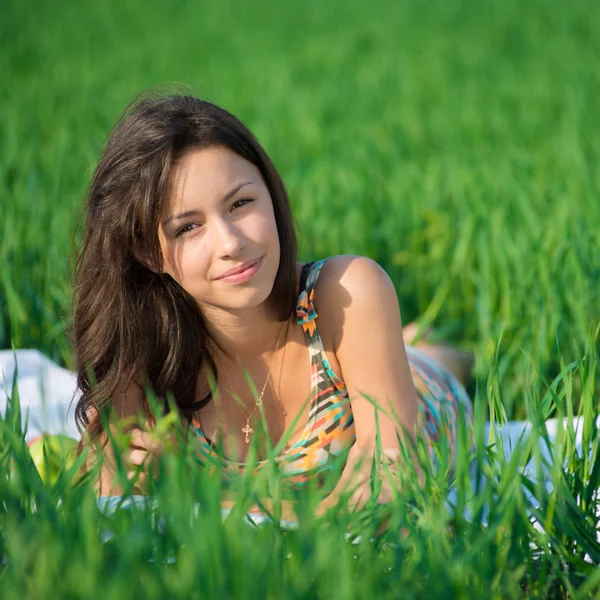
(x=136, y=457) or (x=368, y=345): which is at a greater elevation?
(x=368, y=345)

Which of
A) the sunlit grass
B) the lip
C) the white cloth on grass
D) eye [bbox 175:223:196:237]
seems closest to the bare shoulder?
the lip

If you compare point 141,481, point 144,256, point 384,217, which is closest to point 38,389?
point 141,481

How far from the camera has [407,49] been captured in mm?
8148

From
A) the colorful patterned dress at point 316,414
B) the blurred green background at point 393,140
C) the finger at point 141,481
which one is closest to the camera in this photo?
the finger at point 141,481

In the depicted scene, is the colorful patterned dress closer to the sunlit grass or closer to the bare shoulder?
the bare shoulder

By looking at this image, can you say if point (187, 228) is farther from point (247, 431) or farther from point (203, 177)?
point (247, 431)

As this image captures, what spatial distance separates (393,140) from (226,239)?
3506mm

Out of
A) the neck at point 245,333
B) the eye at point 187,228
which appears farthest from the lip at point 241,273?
the neck at point 245,333

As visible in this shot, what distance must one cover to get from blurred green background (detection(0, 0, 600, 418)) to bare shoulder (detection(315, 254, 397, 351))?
297mm

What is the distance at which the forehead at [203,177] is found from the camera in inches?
71.9

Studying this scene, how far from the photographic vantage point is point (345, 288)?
1996 mm

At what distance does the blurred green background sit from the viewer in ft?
9.48

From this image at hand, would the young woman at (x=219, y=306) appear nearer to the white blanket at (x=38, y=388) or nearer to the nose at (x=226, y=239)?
the nose at (x=226, y=239)

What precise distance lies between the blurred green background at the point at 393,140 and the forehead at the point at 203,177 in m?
0.42
